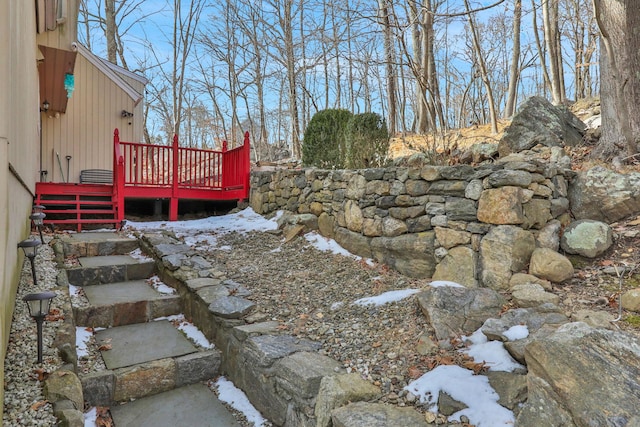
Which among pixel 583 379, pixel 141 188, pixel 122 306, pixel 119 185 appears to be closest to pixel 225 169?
pixel 141 188

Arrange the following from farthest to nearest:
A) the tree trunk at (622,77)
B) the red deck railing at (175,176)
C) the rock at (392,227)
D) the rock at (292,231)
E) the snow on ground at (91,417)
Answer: the red deck railing at (175,176), the rock at (292,231), the tree trunk at (622,77), the rock at (392,227), the snow on ground at (91,417)

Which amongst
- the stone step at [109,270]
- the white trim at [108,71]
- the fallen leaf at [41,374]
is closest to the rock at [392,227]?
the stone step at [109,270]

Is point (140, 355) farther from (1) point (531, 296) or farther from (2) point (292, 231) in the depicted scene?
(1) point (531, 296)

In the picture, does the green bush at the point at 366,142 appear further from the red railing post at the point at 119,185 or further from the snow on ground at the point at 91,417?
the snow on ground at the point at 91,417

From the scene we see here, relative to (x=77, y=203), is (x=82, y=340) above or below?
below

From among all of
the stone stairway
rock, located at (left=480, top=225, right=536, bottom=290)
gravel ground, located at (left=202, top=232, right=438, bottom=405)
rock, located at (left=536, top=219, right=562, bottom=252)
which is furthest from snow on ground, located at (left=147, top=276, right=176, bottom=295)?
rock, located at (left=536, top=219, right=562, bottom=252)

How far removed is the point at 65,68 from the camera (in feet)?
18.7

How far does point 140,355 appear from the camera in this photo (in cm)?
282

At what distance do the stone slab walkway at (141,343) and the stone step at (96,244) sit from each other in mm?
1569

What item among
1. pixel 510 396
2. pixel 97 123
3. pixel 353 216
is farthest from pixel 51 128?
pixel 510 396

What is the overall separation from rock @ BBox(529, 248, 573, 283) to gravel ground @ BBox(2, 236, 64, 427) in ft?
9.85

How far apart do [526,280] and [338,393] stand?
1.65 meters

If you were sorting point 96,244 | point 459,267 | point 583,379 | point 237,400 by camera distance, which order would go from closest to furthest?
point 583,379 → point 237,400 → point 459,267 → point 96,244

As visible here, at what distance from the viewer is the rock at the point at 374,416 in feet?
5.64
